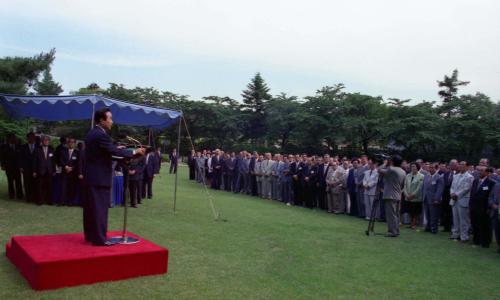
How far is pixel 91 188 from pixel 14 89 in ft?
30.9

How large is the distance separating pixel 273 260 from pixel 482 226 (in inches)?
223

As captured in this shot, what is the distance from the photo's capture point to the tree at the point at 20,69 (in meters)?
13.2

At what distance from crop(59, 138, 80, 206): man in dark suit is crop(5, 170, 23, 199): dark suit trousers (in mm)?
1645

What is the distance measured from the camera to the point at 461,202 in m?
10.4

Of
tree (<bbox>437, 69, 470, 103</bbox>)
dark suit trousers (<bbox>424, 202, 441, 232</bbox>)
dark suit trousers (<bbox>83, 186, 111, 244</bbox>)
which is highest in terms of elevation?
tree (<bbox>437, 69, 470, 103</bbox>)

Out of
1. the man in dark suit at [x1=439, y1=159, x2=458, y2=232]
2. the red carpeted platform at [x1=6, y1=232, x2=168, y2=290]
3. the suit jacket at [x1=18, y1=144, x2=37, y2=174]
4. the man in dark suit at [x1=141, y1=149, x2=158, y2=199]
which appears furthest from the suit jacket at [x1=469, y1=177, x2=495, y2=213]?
the suit jacket at [x1=18, y1=144, x2=37, y2=174]

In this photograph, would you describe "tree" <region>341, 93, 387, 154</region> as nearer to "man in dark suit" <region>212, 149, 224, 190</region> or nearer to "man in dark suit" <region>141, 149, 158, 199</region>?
"man in dark suit" <region>212, 149, 224, 190</region>

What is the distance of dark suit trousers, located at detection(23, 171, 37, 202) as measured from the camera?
38.9 feet

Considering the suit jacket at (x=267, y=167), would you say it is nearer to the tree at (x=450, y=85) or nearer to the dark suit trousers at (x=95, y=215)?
the dark suit trousers at (x=95, y=215)

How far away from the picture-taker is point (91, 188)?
19.4 feet

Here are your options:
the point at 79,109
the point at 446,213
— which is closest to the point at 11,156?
the point at 79,109

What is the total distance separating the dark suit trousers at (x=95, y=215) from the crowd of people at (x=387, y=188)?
5577 mm

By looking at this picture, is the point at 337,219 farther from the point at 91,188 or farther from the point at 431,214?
the point at 91,188

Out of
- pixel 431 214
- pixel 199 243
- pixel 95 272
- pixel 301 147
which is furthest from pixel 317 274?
pixel 301 147
